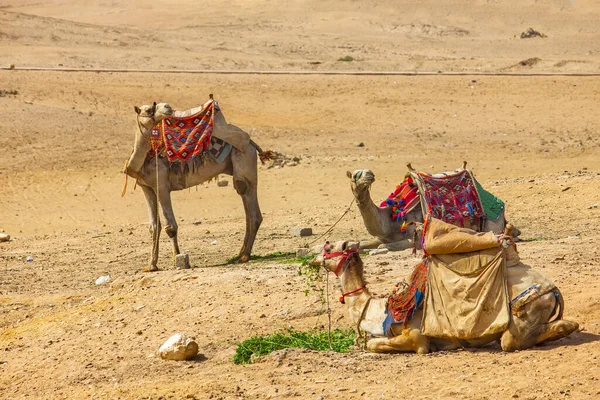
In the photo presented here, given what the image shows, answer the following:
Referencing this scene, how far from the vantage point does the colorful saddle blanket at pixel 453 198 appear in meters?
13.4

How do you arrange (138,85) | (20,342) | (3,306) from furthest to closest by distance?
1. (138,85)
2. (3,306)
3. (20,342)

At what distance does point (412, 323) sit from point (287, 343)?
1215 mm

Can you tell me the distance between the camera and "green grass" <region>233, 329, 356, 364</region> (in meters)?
9.38

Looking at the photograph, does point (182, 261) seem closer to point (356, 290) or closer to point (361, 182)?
point (361, 182)

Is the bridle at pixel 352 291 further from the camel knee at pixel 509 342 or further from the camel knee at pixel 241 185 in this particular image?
the camel knee at pixel 241 185

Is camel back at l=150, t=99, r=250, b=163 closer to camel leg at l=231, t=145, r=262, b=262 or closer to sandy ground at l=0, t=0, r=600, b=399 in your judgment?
camel leg at l=231, t=145, r=262, b=262

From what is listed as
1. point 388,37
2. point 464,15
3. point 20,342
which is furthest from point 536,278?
point 464,15

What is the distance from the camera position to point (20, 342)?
11109 millimetres

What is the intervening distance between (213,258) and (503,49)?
33.6 m

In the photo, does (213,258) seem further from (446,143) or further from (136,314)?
(446,143)

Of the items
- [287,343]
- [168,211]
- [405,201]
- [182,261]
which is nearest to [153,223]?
[168,211]

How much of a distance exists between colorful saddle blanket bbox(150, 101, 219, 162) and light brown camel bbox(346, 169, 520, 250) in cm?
195

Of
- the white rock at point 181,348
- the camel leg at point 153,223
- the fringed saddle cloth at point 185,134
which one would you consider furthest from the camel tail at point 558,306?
the camel leg at point 153,223

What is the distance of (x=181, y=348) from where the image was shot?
31.3 feet
